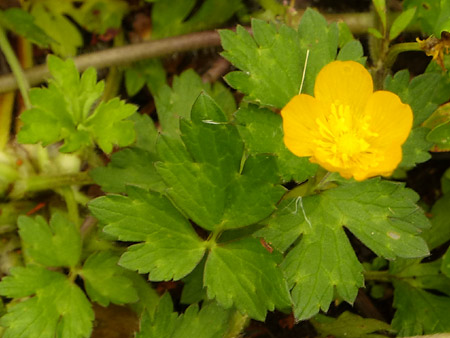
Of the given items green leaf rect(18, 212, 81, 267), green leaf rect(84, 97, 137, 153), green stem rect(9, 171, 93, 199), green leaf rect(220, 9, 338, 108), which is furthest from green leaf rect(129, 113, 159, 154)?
green leaf rect(220, 9, 338, 108)

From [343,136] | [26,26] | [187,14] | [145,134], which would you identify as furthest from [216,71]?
[343,136]

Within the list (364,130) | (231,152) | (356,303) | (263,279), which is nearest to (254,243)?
(263,279)

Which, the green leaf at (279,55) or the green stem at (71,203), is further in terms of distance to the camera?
the green stem at (71,203)

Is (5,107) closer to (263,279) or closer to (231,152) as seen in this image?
(231,152)

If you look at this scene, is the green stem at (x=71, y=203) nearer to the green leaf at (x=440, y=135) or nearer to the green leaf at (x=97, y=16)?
the green leaf at (x=97, y=16)

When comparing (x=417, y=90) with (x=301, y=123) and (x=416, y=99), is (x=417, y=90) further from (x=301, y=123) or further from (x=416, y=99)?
(x=301, y=123)

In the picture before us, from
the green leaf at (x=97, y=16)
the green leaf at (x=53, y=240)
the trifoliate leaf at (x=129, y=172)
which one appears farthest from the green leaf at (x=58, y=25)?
the green leaf at (x=53, y=240)
